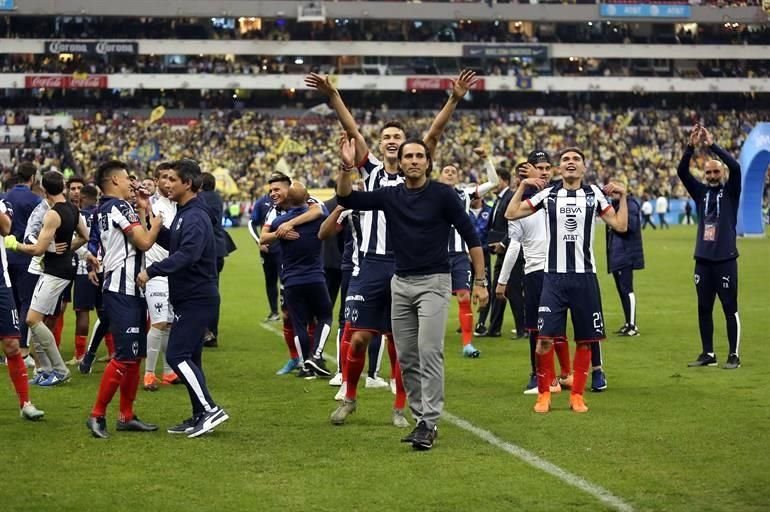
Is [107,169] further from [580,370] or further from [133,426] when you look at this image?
[580,370]

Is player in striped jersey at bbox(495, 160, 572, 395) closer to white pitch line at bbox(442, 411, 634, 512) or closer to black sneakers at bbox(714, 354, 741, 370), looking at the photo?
white pitch line at bbox(442, 411, 634, 512)

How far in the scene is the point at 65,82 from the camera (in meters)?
71.2

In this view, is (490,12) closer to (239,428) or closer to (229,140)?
(229,140)

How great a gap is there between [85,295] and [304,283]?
277 cm

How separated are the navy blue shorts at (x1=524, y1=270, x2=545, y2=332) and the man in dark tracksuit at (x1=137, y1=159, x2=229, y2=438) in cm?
336

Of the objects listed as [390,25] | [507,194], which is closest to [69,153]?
[390,25]

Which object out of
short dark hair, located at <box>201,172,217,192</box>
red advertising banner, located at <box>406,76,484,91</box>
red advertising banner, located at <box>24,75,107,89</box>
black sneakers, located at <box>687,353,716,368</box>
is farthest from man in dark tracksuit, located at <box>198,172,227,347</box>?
red advertising banner, located at <box>406,76,484,91</box>

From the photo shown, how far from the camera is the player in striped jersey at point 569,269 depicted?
1043cm

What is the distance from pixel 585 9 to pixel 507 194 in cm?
6396

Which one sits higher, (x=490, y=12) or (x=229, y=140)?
(x=490, y=12)

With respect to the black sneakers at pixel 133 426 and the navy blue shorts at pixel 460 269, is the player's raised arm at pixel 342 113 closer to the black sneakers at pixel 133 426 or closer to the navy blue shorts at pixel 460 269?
the black sneakers at pixel 133 426

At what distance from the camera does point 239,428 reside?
9828 mm

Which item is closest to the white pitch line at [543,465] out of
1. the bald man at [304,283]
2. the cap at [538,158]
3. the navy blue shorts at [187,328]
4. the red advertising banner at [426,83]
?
the navy blue shorts at [187,328]

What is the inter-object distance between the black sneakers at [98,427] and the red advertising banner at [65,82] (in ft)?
209
